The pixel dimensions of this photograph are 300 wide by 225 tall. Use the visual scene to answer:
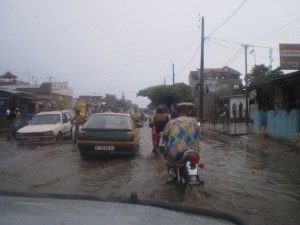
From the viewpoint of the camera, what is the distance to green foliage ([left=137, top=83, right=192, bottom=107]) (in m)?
57.3

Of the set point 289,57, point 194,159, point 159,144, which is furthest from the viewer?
point 289,57

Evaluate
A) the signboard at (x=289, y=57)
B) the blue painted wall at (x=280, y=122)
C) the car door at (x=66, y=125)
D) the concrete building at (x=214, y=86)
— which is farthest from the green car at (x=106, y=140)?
the concrete building at (x=214, y=86)

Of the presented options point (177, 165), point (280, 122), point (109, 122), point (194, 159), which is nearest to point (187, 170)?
point (194, 159)

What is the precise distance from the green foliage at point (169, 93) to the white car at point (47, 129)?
3908 cm

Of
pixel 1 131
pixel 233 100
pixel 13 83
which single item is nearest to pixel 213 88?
pixel 233 100

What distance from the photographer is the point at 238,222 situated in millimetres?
2715

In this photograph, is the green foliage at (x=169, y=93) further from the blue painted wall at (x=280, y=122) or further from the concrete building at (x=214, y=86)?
the blue painted wall at (x=280, y=122)

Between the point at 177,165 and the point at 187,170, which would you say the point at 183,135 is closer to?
the point at 177,165

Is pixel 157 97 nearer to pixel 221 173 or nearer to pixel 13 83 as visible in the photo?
pixel 13 83

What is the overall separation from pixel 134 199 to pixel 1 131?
25.1 m

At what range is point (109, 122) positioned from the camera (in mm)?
12000

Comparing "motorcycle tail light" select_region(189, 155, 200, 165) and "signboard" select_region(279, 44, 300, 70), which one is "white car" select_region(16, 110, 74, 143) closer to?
"signboard" select_region(279, 44, 300, 70)

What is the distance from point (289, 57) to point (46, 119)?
11.3 meters

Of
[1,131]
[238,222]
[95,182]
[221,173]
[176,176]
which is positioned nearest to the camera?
[238,222]
